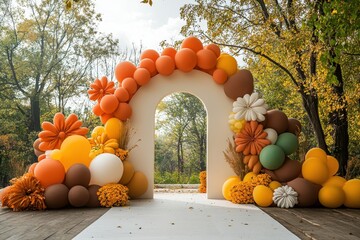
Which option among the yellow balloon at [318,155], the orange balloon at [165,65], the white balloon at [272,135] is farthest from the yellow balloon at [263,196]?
the orange balloon at [165,65]

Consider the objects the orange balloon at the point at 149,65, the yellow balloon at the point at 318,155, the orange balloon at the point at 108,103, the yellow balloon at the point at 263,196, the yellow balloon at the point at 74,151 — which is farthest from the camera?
Answer: the orange balloon at the point at 149,65

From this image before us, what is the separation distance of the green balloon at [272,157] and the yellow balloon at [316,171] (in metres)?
0.38

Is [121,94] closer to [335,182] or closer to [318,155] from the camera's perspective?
[318,155]

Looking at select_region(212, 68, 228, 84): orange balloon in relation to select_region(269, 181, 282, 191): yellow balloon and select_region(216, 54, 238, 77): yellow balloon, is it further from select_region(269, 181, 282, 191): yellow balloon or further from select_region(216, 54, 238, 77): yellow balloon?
select_region(269, 181, 282, 191): yellow balloon

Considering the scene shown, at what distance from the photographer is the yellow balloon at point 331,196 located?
19.1 feet

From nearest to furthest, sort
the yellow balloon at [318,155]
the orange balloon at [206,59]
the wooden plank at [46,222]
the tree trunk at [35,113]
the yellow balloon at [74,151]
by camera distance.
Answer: the wooden plank at [46,222] → the yellow balloon at [74,151] → the yellow balloon at [318,155] → the orange balloon at [206,59] → the tree trunk at [35,113]

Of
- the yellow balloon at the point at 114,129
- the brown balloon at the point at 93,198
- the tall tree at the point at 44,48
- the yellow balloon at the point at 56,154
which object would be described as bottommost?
the brown balloon at the point at 93,198

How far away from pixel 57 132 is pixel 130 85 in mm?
1416

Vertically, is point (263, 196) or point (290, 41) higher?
point (290, 41)

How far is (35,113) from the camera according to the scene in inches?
564

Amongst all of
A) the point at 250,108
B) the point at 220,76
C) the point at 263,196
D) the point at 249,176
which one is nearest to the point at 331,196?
the point at 263,196

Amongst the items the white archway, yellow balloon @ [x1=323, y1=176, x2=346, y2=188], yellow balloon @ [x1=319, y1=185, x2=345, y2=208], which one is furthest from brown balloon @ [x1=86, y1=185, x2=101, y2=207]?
yellow balloon @ [x1=323, y1=176, x2=346, y2=188]

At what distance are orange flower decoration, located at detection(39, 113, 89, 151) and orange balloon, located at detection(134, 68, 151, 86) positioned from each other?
1.26 m

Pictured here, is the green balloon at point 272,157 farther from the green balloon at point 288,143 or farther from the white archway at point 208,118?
the white archway at point 208,118
